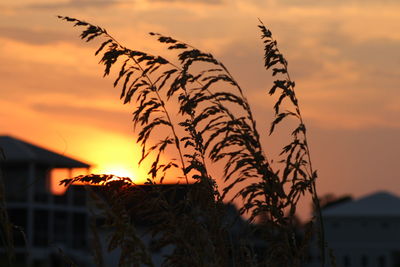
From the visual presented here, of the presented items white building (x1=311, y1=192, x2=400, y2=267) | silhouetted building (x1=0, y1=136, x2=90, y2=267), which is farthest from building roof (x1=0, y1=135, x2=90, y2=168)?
white building (x1=311, y1=192, x2=400, y2=267)

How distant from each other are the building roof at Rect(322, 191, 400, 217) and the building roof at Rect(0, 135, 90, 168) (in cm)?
2235

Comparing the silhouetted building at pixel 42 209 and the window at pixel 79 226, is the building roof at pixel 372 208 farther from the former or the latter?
the silhouetted building at pixel 42 209

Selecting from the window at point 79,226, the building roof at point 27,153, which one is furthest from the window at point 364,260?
the building roof at point 27,153

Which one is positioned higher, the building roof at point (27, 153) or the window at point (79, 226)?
the building roof at point (27, 153)

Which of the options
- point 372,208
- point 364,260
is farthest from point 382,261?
point 372,208

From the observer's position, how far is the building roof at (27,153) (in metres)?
58.5

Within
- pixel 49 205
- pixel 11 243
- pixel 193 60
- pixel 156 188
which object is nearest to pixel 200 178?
pixel 156 188

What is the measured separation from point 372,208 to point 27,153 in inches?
1145

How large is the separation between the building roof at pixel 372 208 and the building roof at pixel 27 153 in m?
22.3

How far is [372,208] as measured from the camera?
7375cm

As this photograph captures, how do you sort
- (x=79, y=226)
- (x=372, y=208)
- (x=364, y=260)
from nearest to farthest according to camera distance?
Result: (x=79, y=226)
(x=372, y=208)
(x=364, y=260)

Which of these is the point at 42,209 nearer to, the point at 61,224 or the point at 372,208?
the point at 61,224

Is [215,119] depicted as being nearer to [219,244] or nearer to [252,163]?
[252,163]

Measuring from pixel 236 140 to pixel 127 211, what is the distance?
58 cm
